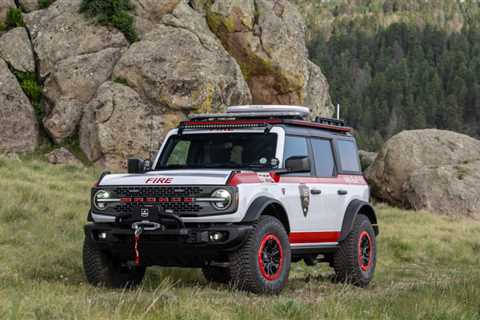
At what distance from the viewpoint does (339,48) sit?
195 m

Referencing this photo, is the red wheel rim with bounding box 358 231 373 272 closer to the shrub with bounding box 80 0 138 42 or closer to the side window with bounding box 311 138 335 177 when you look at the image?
the side window with bounding box 311 138 335 177

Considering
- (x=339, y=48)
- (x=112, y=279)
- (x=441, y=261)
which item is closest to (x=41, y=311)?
(x=112, y=279)

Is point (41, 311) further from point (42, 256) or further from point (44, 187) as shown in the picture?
point (44, 187)

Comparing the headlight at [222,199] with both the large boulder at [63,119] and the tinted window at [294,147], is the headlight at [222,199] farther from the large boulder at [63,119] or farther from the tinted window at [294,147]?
the large boulder at [63,119]

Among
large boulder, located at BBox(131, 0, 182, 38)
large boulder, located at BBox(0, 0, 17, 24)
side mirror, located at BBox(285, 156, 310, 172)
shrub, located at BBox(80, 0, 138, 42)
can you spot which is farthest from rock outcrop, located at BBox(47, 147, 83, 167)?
side mirror, located at BBox(285, 156, 310, 172)

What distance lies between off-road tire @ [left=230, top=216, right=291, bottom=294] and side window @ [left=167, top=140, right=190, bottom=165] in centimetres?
200

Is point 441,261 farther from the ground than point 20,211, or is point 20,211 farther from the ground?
point 20,211

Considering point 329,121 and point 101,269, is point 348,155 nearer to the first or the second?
point 329,121

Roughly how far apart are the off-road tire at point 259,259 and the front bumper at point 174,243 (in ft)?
0.41

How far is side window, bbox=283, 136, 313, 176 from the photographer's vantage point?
10189mm

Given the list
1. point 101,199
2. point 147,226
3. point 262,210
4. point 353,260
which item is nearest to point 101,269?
point 101,199

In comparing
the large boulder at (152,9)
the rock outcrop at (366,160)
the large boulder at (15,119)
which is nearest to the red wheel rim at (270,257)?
the large boulder at (15,119)

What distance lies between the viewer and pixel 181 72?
25.9 meters

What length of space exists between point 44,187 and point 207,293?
37.6ft
